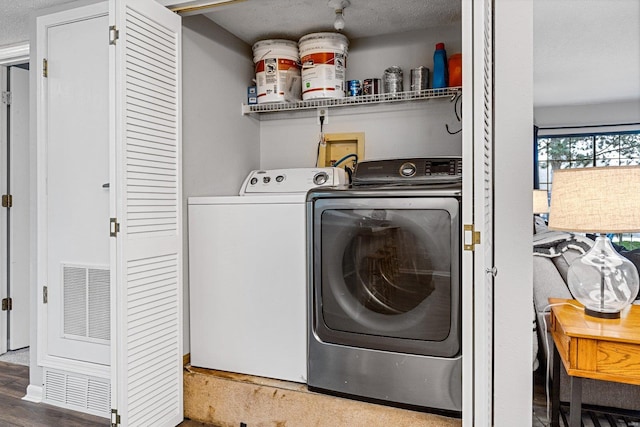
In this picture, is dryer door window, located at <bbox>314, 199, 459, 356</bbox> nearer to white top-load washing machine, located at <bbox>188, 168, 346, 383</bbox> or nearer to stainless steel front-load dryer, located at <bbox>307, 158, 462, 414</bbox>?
stainless steel front-load dryer, located at <bbox>307, 158, 462, 414</bbox>

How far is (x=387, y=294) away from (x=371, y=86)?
1.27 m

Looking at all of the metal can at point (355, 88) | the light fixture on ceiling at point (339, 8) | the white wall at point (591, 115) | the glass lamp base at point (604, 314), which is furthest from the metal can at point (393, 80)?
the white wall at point (591, 115)

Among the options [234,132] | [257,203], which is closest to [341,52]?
[234,132]

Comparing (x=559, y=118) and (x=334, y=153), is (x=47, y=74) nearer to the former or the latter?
(x=334, y=153)

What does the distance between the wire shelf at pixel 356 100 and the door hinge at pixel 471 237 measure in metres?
1.05

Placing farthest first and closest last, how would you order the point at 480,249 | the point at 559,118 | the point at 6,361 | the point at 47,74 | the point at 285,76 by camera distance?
the point at 559,118 → the point at 6,361 → the point at 285,76 → the point at 47,74 → the point at 480,249

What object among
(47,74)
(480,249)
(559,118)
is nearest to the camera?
(480,249)

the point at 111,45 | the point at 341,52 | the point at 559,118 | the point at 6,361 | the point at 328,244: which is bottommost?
the point at 6,361

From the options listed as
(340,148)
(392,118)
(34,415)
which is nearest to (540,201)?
(392,118)

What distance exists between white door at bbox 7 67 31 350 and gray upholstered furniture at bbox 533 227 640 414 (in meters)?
3.65

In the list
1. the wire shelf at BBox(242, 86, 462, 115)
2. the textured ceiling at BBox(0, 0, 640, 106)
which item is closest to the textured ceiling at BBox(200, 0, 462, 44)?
the textured ceiling at BBox(0, 0, 640, 106)

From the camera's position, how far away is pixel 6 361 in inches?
120

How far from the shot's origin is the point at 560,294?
2.44 meters

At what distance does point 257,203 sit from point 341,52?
1.04 m
